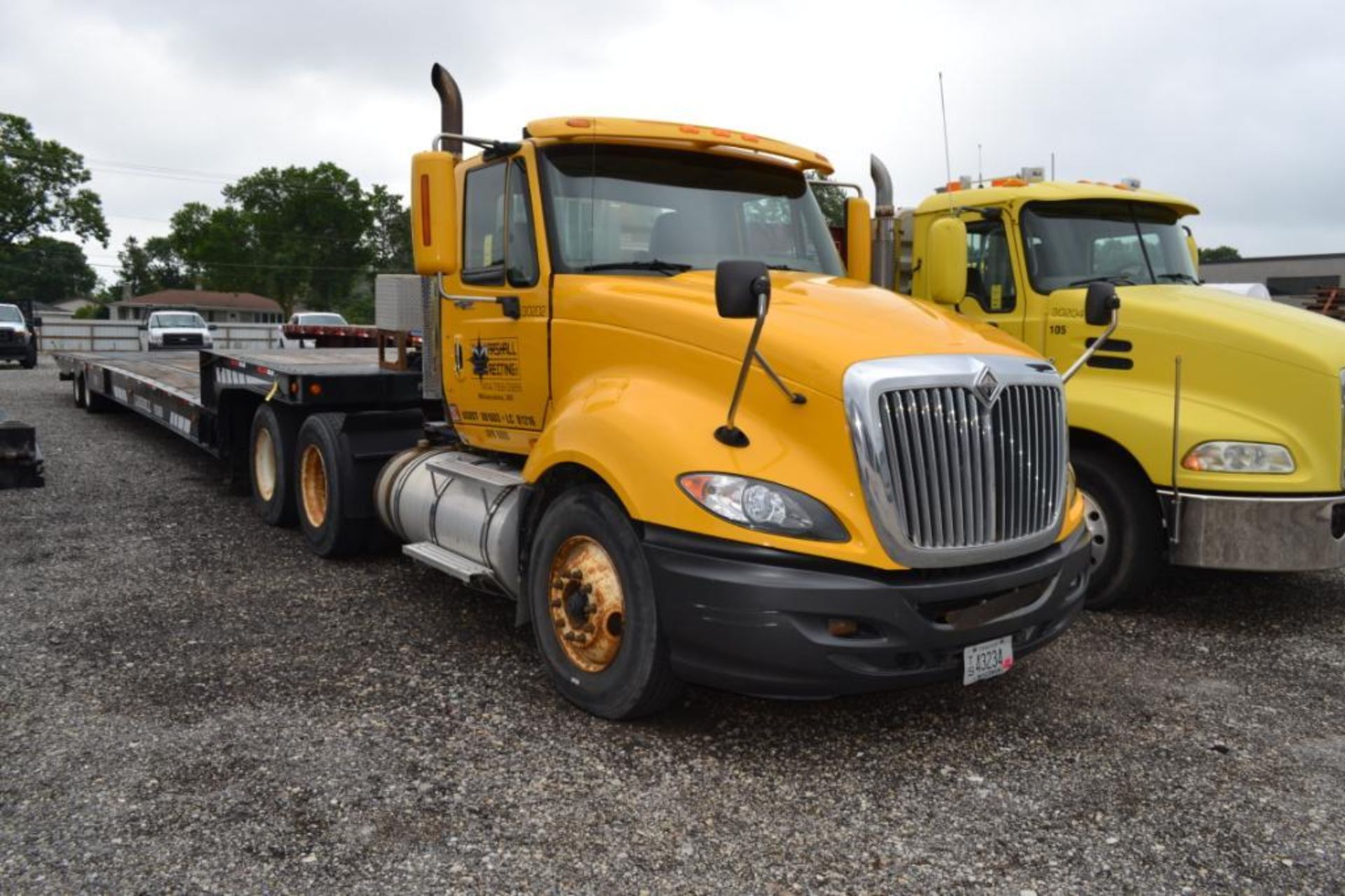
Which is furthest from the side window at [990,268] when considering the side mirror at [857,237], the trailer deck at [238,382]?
the trailer deck at [238,382]

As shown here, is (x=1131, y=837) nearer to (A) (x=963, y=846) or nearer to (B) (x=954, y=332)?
(A) (x=963, y=846)

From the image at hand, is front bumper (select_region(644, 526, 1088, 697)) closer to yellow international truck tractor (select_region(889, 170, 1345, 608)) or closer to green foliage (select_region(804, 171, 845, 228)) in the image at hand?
yellow international truck tractor (select_region(889, 170, 1345, 608))

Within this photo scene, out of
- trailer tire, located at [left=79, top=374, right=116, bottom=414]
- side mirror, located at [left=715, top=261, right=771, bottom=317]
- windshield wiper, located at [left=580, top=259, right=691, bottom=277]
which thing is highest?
windshield wiper, located at [left=580, top=259, right=691, bottom=277]

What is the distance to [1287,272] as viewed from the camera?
4338 centimetres

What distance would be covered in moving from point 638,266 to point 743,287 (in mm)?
1311

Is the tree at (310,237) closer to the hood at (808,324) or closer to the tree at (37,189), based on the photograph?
the tree at (37,189)

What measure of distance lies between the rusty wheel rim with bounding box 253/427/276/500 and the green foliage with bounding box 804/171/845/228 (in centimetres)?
456

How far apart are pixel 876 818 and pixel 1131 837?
2.71 feet

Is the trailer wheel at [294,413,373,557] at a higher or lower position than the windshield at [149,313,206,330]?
lower

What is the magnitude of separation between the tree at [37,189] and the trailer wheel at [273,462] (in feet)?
243

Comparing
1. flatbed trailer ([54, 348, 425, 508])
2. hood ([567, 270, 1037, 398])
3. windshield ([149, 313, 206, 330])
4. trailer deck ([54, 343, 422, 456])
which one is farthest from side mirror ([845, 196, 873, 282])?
windshield ([149, 313, 206, 330])

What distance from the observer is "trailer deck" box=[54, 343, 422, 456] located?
282 inches

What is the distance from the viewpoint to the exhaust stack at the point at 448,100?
19.7 feet

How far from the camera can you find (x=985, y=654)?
3834 millimetres
